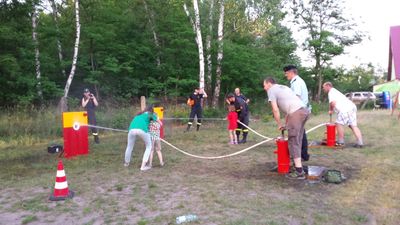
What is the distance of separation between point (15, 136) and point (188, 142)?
18.7ft

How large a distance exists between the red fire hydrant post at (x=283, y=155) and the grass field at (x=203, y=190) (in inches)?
9.5

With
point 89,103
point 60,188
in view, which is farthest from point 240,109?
point 60,188

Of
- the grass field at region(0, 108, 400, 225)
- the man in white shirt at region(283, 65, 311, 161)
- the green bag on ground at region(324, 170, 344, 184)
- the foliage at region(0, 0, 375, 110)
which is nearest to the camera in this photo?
the grass field at region(0, 108, 400, 225)

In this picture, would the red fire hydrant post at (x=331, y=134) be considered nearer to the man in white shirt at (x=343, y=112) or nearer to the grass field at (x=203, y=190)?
the man in white shirt at (x=343, y=112)

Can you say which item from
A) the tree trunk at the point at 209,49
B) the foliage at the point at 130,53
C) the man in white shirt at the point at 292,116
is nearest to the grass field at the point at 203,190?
the man in white shirt at the point at 292,116

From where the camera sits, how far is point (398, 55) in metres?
45.2

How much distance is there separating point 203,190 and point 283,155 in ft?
5.95

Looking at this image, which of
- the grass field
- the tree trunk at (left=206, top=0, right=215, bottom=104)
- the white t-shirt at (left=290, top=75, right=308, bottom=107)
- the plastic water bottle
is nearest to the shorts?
the grass field

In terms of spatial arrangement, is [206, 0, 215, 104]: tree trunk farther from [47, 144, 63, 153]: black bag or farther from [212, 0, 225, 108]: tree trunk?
[47, 144, 63, 153]: black bag

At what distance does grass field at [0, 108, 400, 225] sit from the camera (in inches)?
210

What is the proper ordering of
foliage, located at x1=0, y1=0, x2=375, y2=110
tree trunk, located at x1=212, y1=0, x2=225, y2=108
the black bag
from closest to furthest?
the black bag < foliage, located at x1=0, y1=0, x2=375, y2=110 < tree trunk, located at x1=212, y1=0, x2=225, y2=108

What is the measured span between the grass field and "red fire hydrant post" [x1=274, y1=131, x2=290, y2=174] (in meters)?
0.24

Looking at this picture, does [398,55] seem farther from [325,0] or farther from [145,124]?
[145,124]

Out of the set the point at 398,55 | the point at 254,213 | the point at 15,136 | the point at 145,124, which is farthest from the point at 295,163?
the point at 398,55
